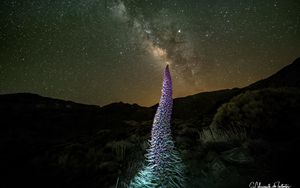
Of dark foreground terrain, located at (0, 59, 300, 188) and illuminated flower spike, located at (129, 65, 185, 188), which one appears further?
dark foreground terrain, located at (0, 59, 300, 188)

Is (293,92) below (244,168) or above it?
above

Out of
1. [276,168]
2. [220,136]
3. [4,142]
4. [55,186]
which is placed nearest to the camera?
[276,168]

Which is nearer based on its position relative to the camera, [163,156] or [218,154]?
[163,156]

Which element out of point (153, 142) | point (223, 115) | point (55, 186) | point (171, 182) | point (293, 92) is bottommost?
point (55, 186)

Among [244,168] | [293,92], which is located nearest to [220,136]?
[244,168]

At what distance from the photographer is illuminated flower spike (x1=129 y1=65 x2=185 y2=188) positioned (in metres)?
5.07

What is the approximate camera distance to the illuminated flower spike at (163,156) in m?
5.07

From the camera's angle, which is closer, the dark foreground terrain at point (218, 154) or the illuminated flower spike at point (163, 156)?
the illuminated flower spike at point (163, 156)

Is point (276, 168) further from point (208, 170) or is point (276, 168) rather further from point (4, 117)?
point (4, 117)

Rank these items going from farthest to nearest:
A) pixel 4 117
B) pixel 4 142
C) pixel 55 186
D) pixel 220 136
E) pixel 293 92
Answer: pixel 4 117 → pixel 4 142 → pixel 293 92 → pixel 55 186 → pixel 220 136

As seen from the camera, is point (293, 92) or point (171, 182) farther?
point (293, 92)

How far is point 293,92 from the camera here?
454 inches

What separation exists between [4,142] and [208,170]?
23.6 metres

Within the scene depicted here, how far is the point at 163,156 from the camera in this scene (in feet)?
18.6
